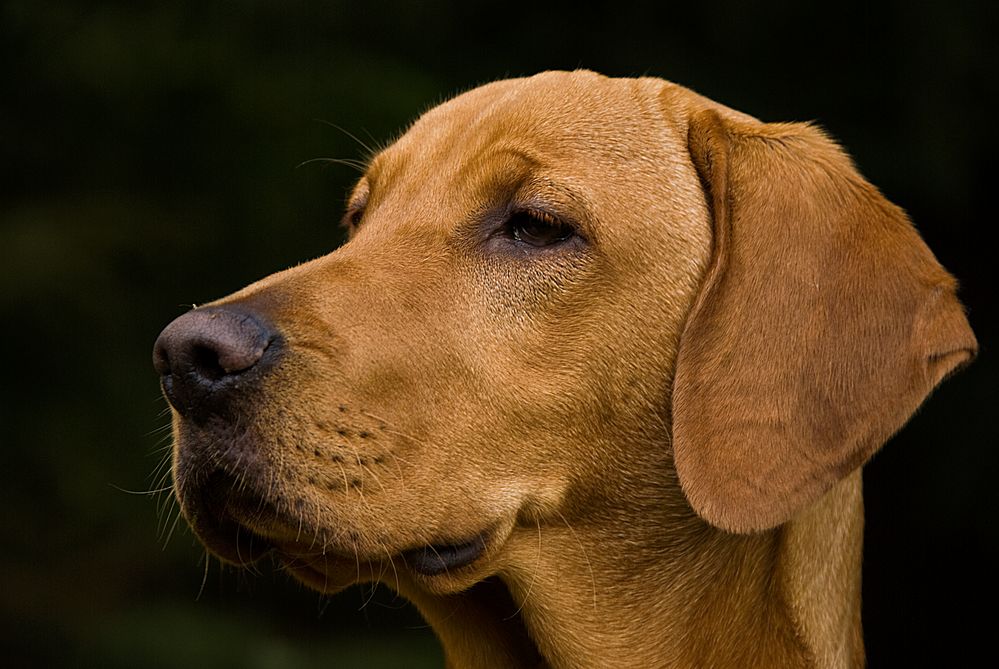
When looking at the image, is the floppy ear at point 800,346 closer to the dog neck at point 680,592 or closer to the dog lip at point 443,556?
the dog neck at point 680,592

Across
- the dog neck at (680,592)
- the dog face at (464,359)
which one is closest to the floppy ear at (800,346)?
the dog face at (464,359)

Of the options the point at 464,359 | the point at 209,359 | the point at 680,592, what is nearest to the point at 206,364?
the point at 209,359

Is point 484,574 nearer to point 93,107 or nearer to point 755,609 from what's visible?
point 755,609

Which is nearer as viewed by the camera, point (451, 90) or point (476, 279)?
point (476, 279)

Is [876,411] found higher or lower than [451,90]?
higher

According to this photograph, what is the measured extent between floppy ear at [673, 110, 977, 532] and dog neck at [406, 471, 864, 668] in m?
0.28

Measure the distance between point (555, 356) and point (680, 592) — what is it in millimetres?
697

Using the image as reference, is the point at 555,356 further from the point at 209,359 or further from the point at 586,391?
the point at 209,359

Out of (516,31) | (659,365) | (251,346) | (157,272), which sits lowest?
(157,272)

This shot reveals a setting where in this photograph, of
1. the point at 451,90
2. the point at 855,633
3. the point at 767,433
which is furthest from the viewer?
the point at 451,90

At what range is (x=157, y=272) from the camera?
6.47 metres

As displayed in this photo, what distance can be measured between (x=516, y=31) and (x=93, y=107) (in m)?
2.10

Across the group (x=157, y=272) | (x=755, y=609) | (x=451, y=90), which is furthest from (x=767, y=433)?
(x=157, y=272)

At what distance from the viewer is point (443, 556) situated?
3121 millimetres
